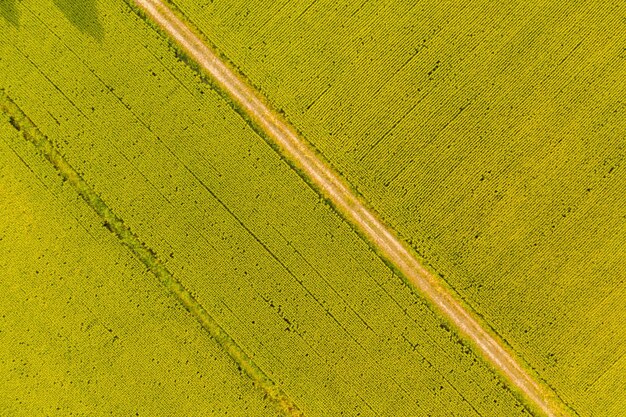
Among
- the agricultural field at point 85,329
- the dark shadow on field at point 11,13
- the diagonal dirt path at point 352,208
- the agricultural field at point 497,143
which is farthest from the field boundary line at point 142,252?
the agricultural field at point 497,143

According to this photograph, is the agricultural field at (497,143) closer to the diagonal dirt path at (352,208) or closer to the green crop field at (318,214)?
the green crop field at (318,214)

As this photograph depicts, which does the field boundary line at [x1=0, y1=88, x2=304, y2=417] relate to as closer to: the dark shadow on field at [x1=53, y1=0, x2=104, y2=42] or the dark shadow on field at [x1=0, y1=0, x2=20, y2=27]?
the dark shadow on field at [x1=0, y1=0, x2=20, y2=27]

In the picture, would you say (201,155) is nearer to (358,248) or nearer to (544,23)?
(358,248)

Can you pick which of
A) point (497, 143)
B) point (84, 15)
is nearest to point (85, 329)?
point (84, 15)

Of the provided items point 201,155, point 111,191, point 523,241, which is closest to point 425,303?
point 523,241

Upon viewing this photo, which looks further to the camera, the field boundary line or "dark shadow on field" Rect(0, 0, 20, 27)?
"dark shadow on field" Rect(0, 0, 20, 27)

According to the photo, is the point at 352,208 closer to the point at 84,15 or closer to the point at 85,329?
the point at 85,329

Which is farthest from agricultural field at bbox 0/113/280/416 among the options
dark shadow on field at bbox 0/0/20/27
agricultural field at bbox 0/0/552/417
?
dark shadow on field at bbox 0/0/20/27
